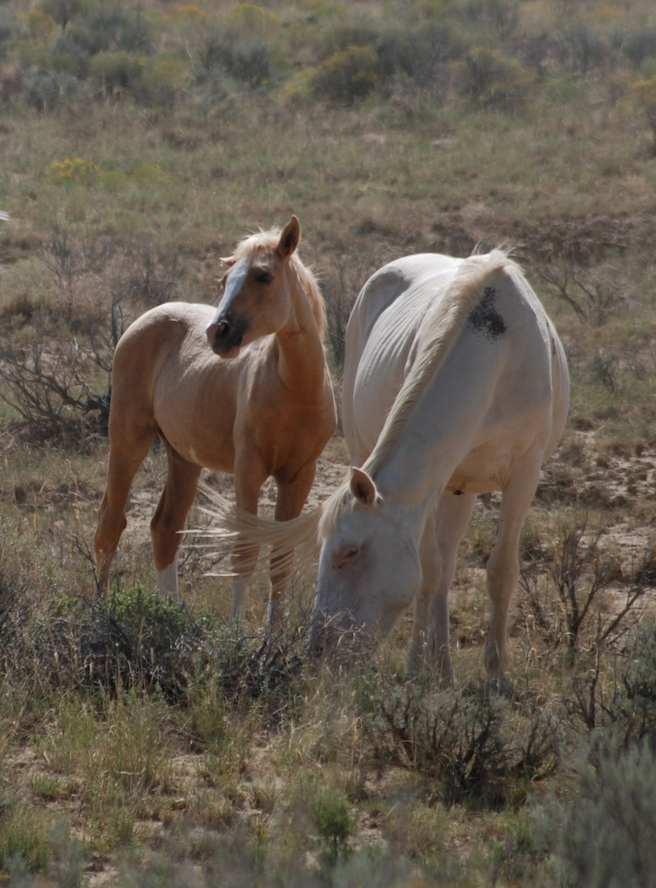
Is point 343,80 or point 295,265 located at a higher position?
point 343,80

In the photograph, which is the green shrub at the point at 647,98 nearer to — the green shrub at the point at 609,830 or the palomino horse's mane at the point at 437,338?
the palomino horse's mane at the point at 437,338

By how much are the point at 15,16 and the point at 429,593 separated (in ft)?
94.0

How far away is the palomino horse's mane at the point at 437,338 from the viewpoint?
485 cm

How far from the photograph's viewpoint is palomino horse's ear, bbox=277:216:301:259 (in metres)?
6.16

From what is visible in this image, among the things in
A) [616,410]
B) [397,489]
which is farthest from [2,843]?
[616,410]

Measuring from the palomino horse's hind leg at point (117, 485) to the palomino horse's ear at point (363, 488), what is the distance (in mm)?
2836

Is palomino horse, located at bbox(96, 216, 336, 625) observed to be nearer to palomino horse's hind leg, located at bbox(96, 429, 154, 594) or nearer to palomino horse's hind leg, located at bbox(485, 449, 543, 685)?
palomino horse's hind leg, located at bbox(96, 429, 154, 594)

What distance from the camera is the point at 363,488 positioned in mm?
4531

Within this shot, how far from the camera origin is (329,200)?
17.1 metres

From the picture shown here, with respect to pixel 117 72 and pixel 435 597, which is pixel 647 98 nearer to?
pixel 117 72

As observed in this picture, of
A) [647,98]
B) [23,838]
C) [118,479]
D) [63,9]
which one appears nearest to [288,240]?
[118,479]

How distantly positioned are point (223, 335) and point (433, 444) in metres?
1.45

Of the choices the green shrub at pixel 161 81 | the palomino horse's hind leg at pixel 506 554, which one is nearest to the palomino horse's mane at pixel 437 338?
the palomino horse's hind leg at pixel 506 554

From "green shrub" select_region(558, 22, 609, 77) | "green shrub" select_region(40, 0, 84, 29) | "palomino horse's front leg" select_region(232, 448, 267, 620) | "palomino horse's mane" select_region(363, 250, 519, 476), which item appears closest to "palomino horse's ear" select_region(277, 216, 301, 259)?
"palomino horse's mane" select_region(363, 250, 519, 476)
